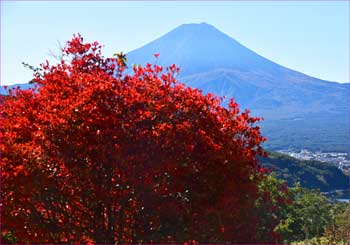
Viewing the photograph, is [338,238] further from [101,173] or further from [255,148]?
[101,173]

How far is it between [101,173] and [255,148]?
1.97 meters

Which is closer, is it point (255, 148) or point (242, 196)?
point (242, 196)

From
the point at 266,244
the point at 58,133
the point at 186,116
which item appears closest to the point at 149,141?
the point at 186,116

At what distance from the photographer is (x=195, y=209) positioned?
5730mm

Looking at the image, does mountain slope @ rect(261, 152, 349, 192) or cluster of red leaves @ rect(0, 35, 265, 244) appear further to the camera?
mountain slope @ rect(261, 152, 349, 192)

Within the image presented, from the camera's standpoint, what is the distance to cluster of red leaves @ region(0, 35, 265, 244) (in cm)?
550

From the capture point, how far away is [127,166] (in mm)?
5398

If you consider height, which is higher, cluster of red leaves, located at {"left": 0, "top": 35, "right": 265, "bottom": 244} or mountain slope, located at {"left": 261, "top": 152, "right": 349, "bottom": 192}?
mountain slope, located at {"left": 261, "top": 152, "right": 349, "bottom": 192}

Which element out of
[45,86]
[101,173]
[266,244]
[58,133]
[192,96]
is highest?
[45,86]

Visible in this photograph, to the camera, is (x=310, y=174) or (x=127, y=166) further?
(x=310, y=174)

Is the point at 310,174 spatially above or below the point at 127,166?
above

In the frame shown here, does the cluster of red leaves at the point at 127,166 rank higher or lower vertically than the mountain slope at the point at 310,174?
lower

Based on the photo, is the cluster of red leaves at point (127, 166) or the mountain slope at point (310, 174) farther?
the mountain slope at point (310, 174)

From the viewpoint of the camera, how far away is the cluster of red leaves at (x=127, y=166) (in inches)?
217
